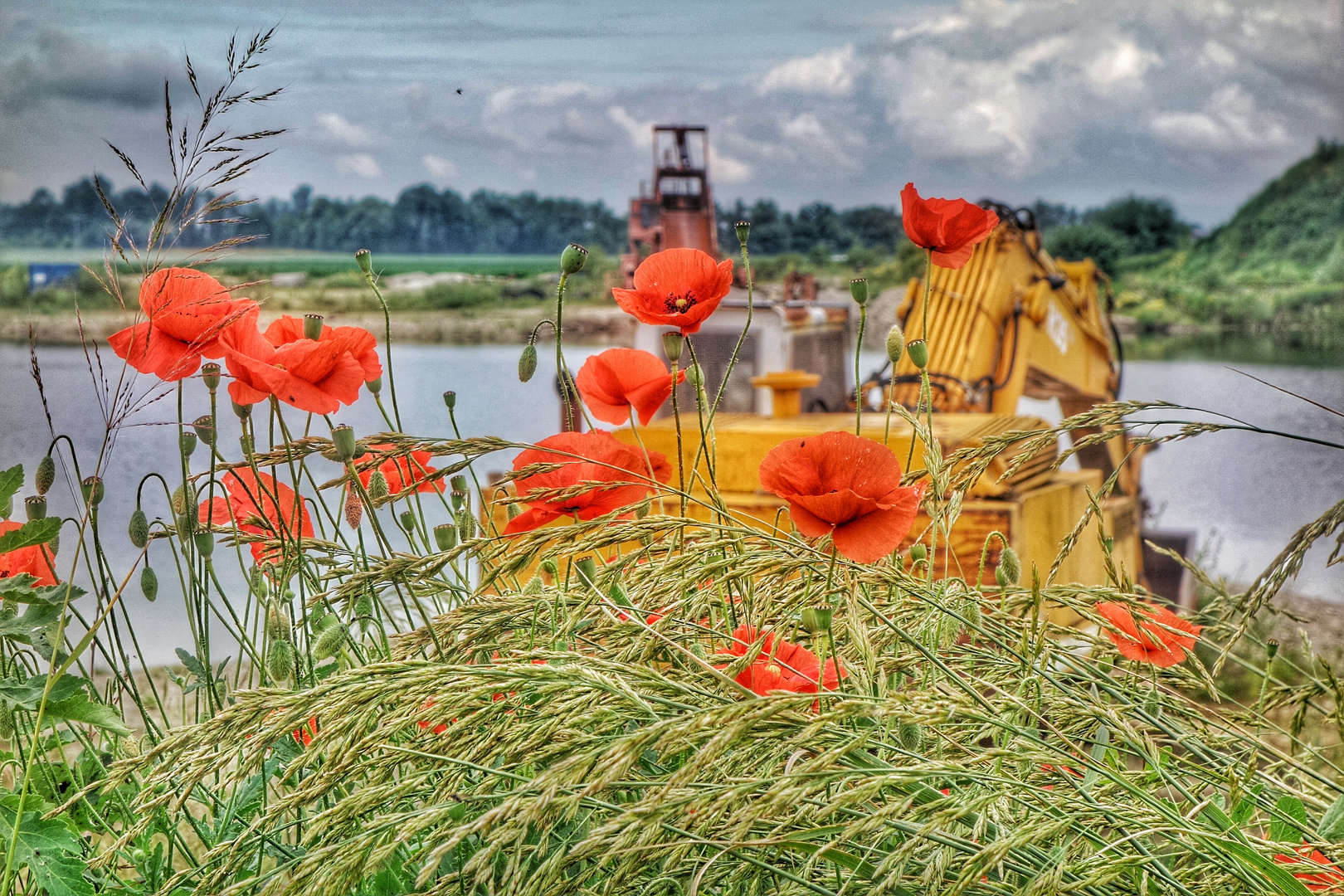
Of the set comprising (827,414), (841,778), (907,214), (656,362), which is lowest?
(827,414)

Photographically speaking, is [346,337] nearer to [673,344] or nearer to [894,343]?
[673,344]

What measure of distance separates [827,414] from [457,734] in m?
2.42

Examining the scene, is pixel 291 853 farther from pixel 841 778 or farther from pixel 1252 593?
pixel 1252 593

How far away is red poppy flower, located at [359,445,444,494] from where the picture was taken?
0.68 metres

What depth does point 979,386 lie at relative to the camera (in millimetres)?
3211

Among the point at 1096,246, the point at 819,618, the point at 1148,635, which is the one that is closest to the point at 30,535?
the point at 819,618

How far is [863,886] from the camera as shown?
44 centimetres

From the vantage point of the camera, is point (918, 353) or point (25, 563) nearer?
point (918, 353)

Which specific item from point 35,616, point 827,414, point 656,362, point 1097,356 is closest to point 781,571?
point 656,362

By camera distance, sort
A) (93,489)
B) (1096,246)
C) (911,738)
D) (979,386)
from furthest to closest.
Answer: (1096,246)
(979,386)
(93,489)
(911,738)

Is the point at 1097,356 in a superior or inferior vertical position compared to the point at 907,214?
inferior

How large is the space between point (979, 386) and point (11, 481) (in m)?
2.91

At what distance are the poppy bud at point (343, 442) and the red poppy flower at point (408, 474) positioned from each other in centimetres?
1

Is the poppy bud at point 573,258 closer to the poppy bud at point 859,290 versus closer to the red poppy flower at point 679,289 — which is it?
the red poppy flower at point 679,289
